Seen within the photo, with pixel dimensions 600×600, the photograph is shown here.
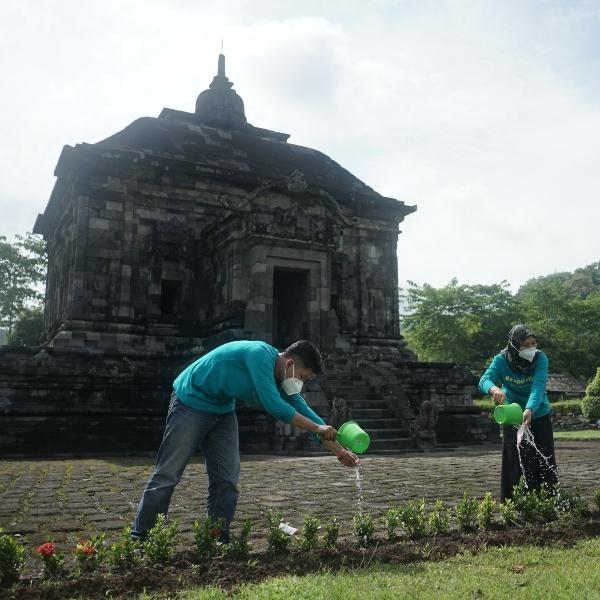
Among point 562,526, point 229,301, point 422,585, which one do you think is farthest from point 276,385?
point 229,301

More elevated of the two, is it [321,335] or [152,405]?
[321,335]

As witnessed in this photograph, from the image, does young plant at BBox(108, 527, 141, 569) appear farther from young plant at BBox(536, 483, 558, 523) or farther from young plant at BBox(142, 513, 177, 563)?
young plant at BBox(536, 483, 558, 523)

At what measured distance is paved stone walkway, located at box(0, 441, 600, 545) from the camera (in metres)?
6.25

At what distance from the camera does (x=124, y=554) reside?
428 cm

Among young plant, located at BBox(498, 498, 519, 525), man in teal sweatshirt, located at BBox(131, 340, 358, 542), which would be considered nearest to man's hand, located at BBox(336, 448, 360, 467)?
man in teal sweatshirt, located at BBox(131, 340, 358, 542)

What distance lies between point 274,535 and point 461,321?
126 ft

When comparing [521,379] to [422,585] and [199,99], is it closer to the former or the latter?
[422,585]

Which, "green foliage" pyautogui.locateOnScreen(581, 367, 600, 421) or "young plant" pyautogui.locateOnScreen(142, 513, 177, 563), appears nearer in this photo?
"young plant" pyautogui.locateOnScreen(142, 513, 177, 563)

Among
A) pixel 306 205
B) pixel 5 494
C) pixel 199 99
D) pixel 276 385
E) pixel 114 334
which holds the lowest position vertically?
pixel 5 494

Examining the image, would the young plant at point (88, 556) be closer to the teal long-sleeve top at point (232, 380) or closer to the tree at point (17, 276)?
the teal long-sleeve top at point (232, 380)

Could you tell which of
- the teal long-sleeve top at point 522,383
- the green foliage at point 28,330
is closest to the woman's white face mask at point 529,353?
the teal long-sleeve top at point 522,383

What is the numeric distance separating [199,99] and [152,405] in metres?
18.2

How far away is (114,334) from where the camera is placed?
65.0 feet

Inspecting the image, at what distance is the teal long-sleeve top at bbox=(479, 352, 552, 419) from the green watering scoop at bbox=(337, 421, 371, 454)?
222 centimetres
